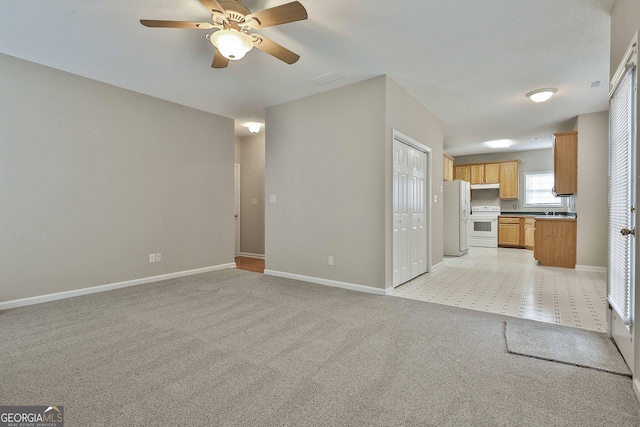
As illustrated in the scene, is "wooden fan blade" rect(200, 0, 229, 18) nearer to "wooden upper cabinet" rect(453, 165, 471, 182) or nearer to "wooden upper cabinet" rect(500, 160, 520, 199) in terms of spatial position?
"wooden upper cabinet" rect(453, 165, 471, 182)

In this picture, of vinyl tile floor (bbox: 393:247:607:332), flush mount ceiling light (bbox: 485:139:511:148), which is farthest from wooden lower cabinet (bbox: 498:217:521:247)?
vinyl tile floor (bbox: 393:247:607:332)

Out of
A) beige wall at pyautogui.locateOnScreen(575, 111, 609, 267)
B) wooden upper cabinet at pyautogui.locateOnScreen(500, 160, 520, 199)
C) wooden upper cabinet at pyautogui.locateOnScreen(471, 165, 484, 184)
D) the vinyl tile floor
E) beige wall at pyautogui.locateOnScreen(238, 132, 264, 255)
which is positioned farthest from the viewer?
wooden upper cabinet at pyautogui.locateOnScreen(471, 165, 484, 184)

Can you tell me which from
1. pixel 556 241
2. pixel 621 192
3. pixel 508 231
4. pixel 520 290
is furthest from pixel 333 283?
pixel 508 231

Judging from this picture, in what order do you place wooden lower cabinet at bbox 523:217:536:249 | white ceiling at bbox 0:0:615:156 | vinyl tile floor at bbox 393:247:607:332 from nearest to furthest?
white ceiling at bbox 0:0:615:156
vinyl tile floor at bbox 393:247:607:332
wooden lower cabinet at bbox 523:217:536:249

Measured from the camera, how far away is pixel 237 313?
309 cm

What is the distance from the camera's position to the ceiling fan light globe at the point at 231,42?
7.98ft

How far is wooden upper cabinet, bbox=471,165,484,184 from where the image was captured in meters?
8.95

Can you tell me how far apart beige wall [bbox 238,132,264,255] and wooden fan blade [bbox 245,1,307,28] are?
4486mm

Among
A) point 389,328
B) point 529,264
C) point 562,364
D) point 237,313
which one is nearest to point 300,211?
point 237,313

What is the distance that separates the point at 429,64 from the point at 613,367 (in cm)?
321

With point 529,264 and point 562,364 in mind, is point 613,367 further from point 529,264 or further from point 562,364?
point 529,264

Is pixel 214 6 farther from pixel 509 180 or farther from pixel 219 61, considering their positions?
pixel 509 180

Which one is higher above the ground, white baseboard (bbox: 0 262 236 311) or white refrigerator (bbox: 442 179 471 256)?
white refrigerator (bbox: 442 179 471 256)

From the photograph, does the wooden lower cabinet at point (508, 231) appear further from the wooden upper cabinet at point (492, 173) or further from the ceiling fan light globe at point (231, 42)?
the ceiling fan light globe at point (231, 42)
